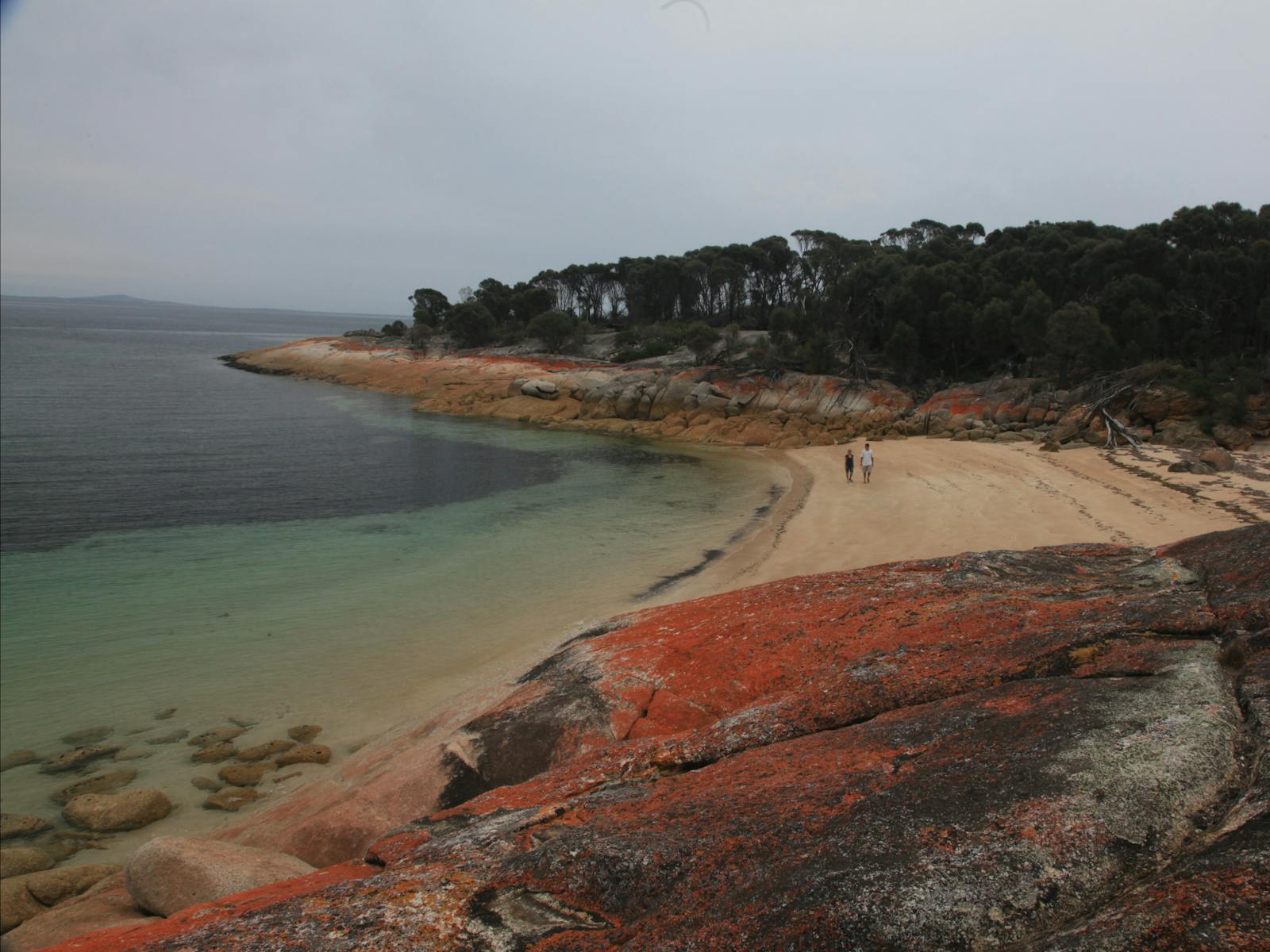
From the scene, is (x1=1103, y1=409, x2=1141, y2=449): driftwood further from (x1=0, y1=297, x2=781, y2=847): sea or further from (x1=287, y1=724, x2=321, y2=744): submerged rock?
(x1=287, y1=724, x2=321, y2=744): submerged rock

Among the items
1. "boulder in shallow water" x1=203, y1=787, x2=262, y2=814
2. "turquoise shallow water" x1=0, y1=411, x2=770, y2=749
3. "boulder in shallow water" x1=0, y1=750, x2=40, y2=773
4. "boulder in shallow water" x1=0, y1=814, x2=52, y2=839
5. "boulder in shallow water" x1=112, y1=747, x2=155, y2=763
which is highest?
"turquoise shallow water" x1=0, y1=411, x2=770, y2=749

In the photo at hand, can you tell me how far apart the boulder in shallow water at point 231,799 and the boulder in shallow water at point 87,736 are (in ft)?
10.4

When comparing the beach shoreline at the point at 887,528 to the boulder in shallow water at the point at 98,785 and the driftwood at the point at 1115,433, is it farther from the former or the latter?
the boulder in shallow water at the point at 98,785

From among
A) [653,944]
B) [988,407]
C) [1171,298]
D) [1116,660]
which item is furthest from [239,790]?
[1171,298]

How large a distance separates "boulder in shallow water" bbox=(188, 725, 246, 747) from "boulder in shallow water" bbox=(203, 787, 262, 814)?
4.88ft

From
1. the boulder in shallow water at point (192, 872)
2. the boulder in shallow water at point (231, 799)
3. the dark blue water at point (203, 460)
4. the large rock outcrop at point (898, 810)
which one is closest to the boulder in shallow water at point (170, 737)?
the boulder in shallow water at point (231, 799)

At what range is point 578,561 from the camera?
20.8 m

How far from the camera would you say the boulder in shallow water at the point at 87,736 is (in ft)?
38.6

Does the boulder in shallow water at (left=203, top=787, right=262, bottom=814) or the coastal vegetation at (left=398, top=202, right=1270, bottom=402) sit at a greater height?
the coastal vegetation at (left=398, top=202, right=1270, bottom=402)

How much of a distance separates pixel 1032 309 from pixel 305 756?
42838 millimetres

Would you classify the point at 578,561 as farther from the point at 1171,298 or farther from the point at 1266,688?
the point at 1171,298

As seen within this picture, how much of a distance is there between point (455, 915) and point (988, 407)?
4054cm

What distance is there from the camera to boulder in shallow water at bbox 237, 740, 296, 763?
1124cm

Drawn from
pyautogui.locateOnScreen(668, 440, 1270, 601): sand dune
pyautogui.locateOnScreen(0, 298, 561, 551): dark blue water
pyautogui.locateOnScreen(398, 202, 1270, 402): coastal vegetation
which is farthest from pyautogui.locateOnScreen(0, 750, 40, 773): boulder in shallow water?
pyautogui.locateOnScreen(398, 202, 1270, 402): coastal vegetation
